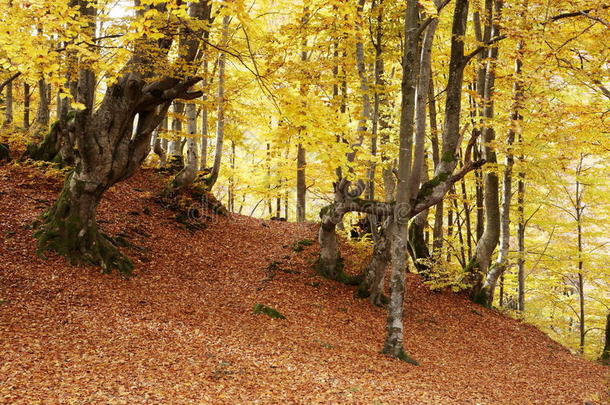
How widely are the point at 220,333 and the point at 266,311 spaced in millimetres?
1543

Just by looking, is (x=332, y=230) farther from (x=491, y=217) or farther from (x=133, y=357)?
(x=133, y=357)

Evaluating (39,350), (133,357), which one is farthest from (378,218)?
(39,350)

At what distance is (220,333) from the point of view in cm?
693

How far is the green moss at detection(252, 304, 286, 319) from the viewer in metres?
8.27

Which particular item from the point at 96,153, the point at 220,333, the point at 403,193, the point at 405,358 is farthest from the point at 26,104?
the point at 405,358

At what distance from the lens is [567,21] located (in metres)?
10.1

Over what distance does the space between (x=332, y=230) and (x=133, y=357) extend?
656cm

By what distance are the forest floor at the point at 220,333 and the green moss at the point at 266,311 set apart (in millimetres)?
143

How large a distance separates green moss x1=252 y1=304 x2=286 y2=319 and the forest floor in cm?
14

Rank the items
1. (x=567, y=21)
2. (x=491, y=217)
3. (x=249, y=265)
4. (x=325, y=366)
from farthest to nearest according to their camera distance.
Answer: (x=491, y=217) < (x=249, y=265) < (x=567, y=21) < (x=325, y=366)

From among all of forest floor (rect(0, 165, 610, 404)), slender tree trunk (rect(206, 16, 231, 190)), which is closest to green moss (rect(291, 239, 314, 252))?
forest floor (rect(0, 165, 610, 404))

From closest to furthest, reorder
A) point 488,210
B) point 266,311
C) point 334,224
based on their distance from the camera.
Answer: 1. point 266,311
2. point 334,224
3. point 488,210

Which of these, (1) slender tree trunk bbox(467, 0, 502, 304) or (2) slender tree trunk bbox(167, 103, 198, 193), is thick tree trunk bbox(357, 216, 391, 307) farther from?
(2) slender tree trunk bbox(167, 103, 198, 193)

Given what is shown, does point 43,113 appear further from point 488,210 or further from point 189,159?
point 488,210
